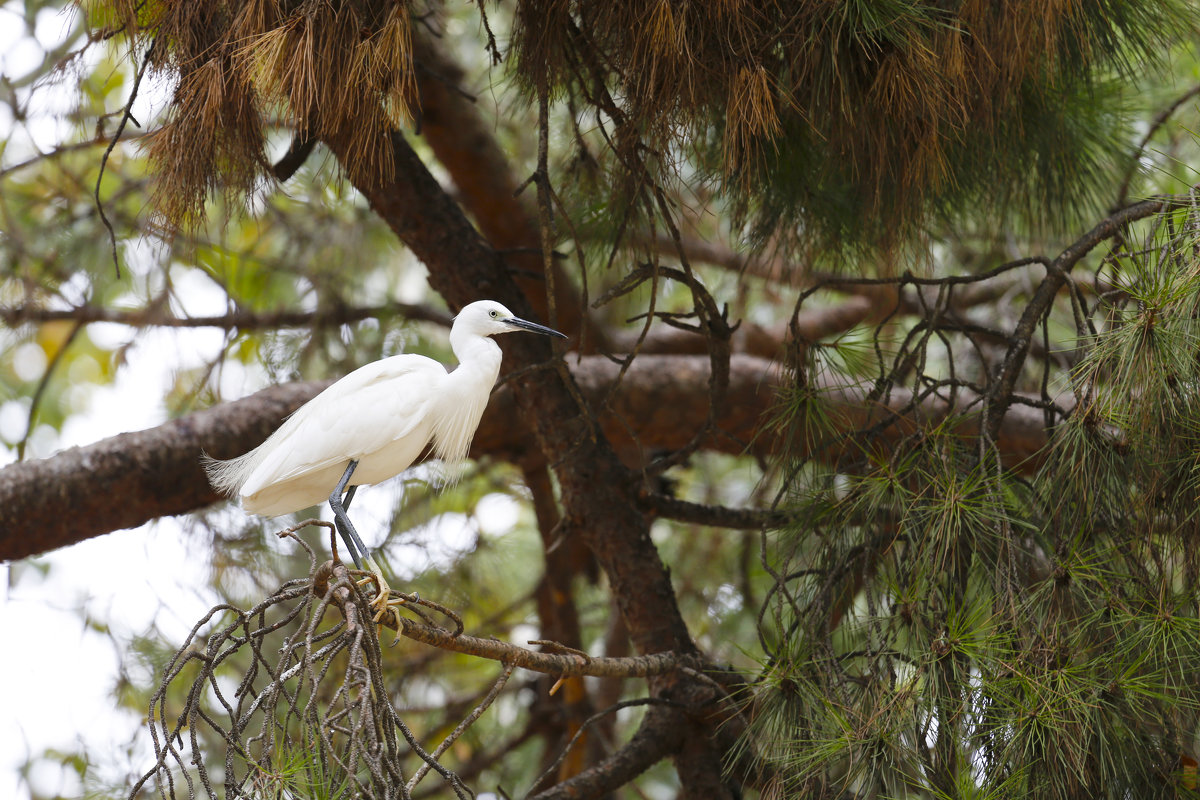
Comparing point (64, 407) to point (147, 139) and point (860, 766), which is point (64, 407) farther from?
point (860, 766)

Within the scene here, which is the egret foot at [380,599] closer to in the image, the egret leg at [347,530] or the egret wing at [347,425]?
the egret leg at [347,530]

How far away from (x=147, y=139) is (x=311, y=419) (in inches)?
16.8

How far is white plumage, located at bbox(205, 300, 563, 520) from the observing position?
119 centimetres

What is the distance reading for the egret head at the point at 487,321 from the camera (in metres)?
1.26

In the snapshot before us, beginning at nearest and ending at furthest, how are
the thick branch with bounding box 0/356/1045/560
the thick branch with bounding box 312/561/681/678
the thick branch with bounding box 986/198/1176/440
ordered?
1. the thick branch with bounding box 312/561/681/678
2. the thick branch with bounding box 986/198/1176/440
3. the thick branch with bounding box 0/356/1045/560

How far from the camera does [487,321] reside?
1259 mm

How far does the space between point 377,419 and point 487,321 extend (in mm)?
189

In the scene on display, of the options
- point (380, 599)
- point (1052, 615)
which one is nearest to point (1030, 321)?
point (1052, 615)

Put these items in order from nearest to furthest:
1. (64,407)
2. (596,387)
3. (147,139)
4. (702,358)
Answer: (147,139)
(596,387)
(702,358)
(64,407)

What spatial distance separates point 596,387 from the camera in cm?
207

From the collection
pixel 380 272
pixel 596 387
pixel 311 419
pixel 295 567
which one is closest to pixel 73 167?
pixel 380 272

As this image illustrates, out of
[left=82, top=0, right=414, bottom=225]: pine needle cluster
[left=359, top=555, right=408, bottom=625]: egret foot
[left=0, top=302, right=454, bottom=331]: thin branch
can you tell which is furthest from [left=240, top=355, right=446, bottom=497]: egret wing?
[left=0, top=302, right=454, bottom=331]: thin branch

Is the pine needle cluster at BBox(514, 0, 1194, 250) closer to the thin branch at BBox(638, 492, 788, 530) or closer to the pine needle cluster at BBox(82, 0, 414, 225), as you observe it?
the pine needle cluster at BBox(82, 0, 414, 225)

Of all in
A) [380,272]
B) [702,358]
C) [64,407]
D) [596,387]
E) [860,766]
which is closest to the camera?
[860,766]
